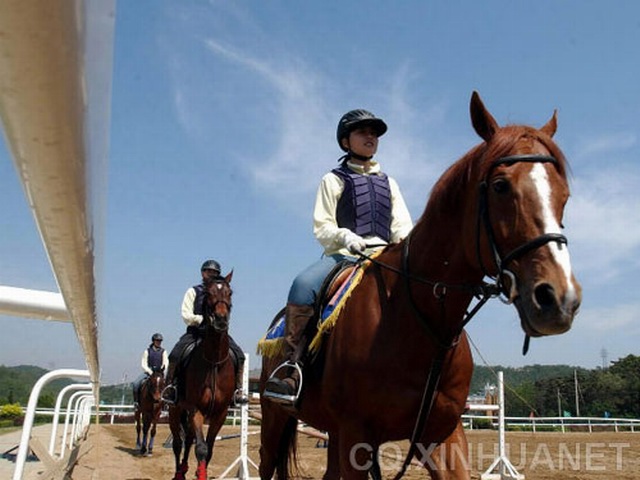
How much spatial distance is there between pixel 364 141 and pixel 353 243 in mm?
1070

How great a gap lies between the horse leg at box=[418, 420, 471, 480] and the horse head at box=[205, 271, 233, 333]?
534 centimetres

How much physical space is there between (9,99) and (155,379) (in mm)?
16466

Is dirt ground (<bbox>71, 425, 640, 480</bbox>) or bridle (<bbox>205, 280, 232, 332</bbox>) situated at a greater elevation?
bridle (<bbox>205, 280, 232, 332</bbox>)

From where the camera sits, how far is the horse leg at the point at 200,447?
802cm

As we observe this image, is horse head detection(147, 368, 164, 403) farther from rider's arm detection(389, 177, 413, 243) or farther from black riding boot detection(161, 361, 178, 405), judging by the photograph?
rider's arm detection(389, 177, 413, 243)

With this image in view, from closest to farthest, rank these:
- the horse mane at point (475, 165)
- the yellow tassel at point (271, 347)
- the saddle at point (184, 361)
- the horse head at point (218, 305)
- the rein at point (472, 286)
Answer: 1. the rein at point (472, 286)
2. the horse mane at point (475, 165)
3. the yellow tassel at point (271, 347)
4. the horse head at point (218, 305)
5. the saddle at point (184, 361)

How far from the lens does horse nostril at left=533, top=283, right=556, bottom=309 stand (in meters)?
2.28

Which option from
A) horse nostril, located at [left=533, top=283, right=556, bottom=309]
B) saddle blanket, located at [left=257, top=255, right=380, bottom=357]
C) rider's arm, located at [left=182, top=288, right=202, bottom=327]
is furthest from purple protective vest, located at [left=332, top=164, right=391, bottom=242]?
rider's arm, located at [left=182, top=288, right=202, bottom=327]

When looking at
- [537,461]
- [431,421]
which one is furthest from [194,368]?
[537,461]

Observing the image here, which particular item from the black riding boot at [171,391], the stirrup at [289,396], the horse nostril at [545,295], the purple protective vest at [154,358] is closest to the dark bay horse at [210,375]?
the black riding boot at [171,391]

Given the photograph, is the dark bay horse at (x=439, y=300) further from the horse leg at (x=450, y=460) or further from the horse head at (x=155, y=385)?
the horse head at (x=155, y=385)

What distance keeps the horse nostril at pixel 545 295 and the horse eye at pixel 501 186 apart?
0.52 m

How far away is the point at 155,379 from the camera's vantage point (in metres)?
16.0

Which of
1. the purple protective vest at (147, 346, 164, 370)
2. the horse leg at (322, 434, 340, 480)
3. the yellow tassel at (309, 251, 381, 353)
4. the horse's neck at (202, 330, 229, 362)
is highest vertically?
the purple protective vest at (147, 346, 164, 370)
